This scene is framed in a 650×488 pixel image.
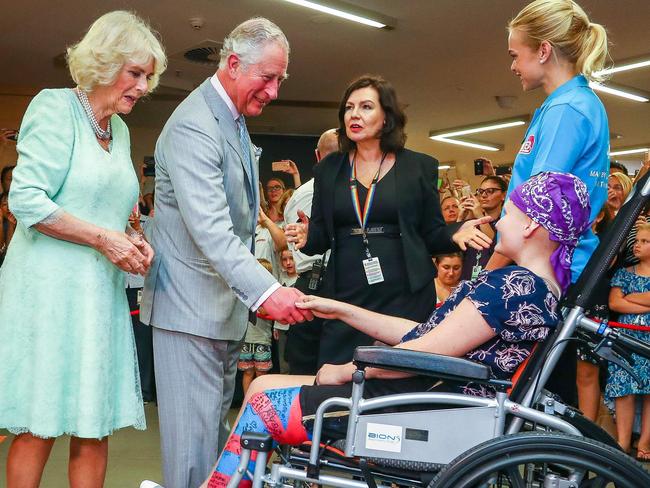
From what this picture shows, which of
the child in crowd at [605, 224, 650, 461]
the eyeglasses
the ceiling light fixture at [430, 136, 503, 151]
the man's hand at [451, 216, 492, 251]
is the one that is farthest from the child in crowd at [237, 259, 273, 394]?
the ceiling light fixture at [430, 136, 503, 151]

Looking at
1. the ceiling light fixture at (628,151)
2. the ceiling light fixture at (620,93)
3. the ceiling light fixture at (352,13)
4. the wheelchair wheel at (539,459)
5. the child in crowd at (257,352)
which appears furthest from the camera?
the ceiling light fixture at (628,151)

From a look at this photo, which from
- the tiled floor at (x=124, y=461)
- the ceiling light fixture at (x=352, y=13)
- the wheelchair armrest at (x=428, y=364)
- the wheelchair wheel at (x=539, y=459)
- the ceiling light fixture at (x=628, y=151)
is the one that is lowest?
the tiled floor at (x=124, y=461)

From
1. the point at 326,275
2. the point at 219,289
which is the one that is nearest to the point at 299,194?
the point at 326,275

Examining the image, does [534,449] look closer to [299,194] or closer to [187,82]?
[299,194]

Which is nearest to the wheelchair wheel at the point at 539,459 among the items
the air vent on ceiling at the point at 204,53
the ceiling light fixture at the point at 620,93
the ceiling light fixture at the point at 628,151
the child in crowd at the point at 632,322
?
the child in crowd at the point at 632,322

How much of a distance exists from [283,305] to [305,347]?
93 cm

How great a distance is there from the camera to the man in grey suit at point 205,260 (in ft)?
5.84

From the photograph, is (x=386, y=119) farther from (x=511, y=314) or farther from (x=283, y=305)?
(x=511, y=314)

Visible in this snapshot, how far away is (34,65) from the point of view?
8.18 meters

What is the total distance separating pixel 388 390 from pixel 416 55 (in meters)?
6.34

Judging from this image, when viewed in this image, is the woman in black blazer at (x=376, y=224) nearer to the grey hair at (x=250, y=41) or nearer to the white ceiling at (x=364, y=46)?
the grey hair at (x=250, y=41)

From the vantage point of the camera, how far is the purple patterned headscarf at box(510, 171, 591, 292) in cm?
155

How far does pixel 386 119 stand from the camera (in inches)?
98.1

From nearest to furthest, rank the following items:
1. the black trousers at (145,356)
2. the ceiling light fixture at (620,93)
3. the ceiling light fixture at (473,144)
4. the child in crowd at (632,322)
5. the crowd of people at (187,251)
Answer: the crowd of people at (187,251)
the child in crowd at (632,322)
the black trousers at (145,356)
the ceiling light fixture at (620,93)
the ceiling light fixture at (473,144)
